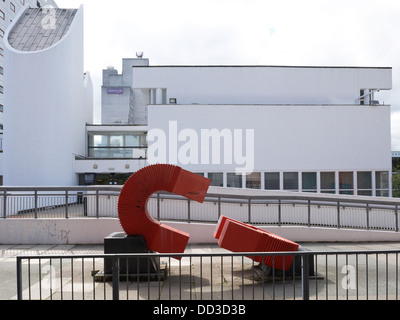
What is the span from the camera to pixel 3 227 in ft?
37.9

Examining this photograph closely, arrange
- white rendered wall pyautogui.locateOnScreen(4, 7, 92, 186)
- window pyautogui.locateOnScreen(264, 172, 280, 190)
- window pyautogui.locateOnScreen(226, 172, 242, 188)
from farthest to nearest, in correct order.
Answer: white rendered wall pyautogui.locateOnScreen(4, 7, 92, 186) → window pyautogui.locateOnScreen(264, 172, 280, 190) → window pyautogui.locateOnScreen(226, 172, 242, 188)

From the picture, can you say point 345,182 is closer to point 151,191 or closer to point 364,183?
point 364,183

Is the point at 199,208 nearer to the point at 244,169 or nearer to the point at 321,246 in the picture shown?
the point at 321,246

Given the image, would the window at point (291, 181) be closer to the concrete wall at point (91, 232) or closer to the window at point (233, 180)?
the window at point (233, 180)

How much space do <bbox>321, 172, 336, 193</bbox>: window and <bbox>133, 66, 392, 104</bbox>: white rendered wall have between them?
4846mm

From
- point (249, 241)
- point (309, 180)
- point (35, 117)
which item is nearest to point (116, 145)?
point (35, 117)

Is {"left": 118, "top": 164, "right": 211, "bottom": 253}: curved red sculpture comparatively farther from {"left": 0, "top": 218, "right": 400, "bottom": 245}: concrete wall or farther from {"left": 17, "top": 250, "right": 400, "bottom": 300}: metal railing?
{"left": 0, "top": 218, "right": 400, "bottom": 245}: concrete wall

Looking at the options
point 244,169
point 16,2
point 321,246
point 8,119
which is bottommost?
point 321,246

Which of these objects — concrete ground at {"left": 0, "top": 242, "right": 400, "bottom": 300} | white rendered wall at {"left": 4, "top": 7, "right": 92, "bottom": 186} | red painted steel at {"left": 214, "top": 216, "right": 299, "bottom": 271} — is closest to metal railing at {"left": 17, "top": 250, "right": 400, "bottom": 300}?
concrete ground at {"left": 0, "top": 242, "right": 400, "bottom": 300}

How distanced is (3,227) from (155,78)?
44.1 feet

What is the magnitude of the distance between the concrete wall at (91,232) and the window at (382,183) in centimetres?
986

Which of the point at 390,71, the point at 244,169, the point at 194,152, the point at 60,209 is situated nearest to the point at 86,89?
the point at 194,152

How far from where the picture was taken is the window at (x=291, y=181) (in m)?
20.2

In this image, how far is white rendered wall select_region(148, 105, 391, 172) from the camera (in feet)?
65.7
